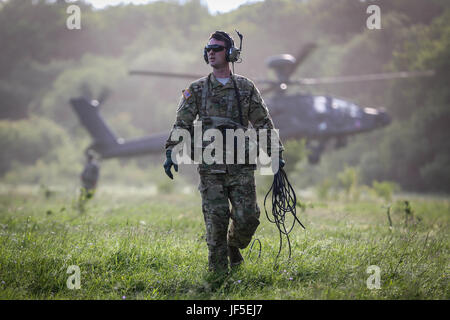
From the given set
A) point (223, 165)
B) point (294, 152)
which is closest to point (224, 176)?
point (223, 165)

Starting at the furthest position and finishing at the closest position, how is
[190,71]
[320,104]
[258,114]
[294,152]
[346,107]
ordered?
[190,71], [346,107], [320,104], [294,152], [258,114]

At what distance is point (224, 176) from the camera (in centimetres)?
363

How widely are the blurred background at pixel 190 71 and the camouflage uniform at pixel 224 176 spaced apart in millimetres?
6881

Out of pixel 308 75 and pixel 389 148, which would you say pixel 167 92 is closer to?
pixel 308 75

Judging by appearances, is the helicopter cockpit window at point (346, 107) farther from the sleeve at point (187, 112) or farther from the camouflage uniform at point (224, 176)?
the sleeve at point (187, 112)

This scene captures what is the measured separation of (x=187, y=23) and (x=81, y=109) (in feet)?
139

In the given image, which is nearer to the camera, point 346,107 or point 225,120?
point 225,120

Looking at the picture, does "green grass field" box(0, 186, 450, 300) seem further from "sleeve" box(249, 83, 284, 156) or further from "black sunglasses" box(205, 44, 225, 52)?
"black sunglasses" box(205, 44, 225, 52)

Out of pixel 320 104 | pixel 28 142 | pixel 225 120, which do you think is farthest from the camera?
pixel 28 142

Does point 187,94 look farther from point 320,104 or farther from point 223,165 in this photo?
point 320,104

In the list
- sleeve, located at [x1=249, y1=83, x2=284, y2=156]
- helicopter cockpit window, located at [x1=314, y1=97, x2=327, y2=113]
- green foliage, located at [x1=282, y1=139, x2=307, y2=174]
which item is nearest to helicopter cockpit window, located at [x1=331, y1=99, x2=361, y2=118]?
helicopter cockpit window, located at [x1=314, y1=97, x2=327, y2=113]

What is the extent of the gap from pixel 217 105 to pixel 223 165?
619 mm

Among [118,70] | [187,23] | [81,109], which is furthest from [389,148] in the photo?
[187,23]

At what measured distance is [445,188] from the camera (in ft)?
66.6
